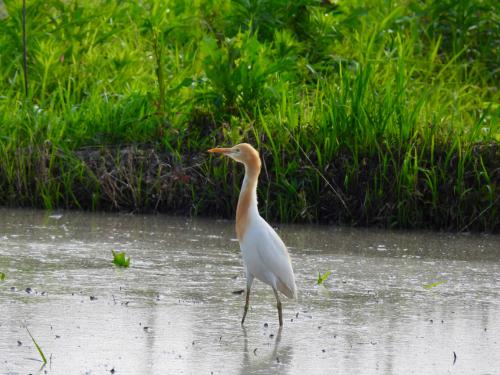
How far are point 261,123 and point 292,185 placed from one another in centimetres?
70

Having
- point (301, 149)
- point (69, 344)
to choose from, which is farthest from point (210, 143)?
point (69, 344)

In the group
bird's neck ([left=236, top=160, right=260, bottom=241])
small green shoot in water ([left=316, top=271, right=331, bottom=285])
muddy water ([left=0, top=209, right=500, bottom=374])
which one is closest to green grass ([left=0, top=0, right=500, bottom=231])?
muddy water ([left=0, top=209, right=500, bottom=374])

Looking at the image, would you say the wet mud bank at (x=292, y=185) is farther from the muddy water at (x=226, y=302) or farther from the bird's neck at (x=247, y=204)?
the bird's neck at (x=247, y=204)

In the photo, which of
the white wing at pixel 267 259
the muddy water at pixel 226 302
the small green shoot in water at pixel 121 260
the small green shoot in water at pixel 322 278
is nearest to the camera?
the muddy water at pixel 226 302

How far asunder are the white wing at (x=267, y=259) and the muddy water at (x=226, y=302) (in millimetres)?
225

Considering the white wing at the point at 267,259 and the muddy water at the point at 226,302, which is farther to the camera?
the white wing at the point at 267,259

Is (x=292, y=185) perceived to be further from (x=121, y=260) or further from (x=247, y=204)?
(x=247, y=204)

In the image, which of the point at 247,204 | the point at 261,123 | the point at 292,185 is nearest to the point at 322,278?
the point at 247,204

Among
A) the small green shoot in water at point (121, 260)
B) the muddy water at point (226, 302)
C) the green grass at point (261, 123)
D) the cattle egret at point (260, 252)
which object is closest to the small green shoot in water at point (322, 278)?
the muddy water at point (226, 302)

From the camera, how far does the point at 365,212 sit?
304 inches

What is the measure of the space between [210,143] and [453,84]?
309 cm

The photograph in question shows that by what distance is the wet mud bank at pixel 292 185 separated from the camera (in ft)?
25.2

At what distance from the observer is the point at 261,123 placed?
8172 millimetres

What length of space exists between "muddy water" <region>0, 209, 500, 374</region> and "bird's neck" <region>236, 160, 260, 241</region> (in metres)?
0.44
